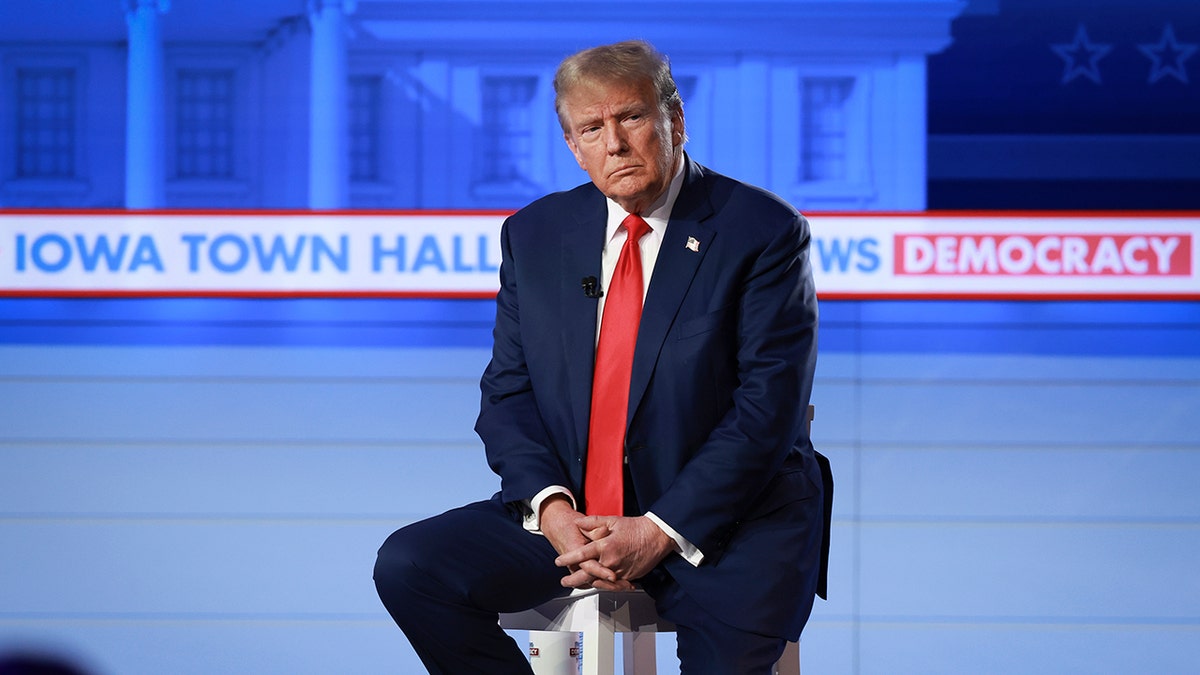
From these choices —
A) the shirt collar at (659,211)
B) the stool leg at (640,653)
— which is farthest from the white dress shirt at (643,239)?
the stool leg at (640,653)

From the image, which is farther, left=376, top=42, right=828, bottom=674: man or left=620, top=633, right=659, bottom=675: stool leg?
left=620, top=633, right=659, bottom=675: stool leg

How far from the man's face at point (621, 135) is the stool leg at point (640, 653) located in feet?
1.85

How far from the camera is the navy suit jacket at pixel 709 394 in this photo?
1399 millimetres

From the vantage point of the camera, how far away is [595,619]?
1438mm

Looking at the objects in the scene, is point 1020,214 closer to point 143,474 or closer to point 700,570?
point 700,570

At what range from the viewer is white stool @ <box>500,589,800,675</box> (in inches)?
56.3

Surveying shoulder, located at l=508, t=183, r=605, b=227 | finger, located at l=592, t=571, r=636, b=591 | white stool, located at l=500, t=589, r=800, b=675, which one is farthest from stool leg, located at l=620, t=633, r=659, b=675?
shoulder, located at l=508, t=183, r=605, b=227

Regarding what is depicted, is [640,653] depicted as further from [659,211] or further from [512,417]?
[659,211]

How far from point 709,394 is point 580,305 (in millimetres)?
191

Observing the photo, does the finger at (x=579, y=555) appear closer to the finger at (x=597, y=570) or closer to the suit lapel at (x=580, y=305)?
the finger at (x=597, y=570)

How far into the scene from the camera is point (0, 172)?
327 centimetres

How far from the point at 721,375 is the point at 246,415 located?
7.25ft

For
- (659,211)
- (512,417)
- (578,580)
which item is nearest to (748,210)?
(659,211)

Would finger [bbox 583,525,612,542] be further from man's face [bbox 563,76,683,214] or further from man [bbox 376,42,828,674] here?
man's face [bbox 563,76,683,214]
